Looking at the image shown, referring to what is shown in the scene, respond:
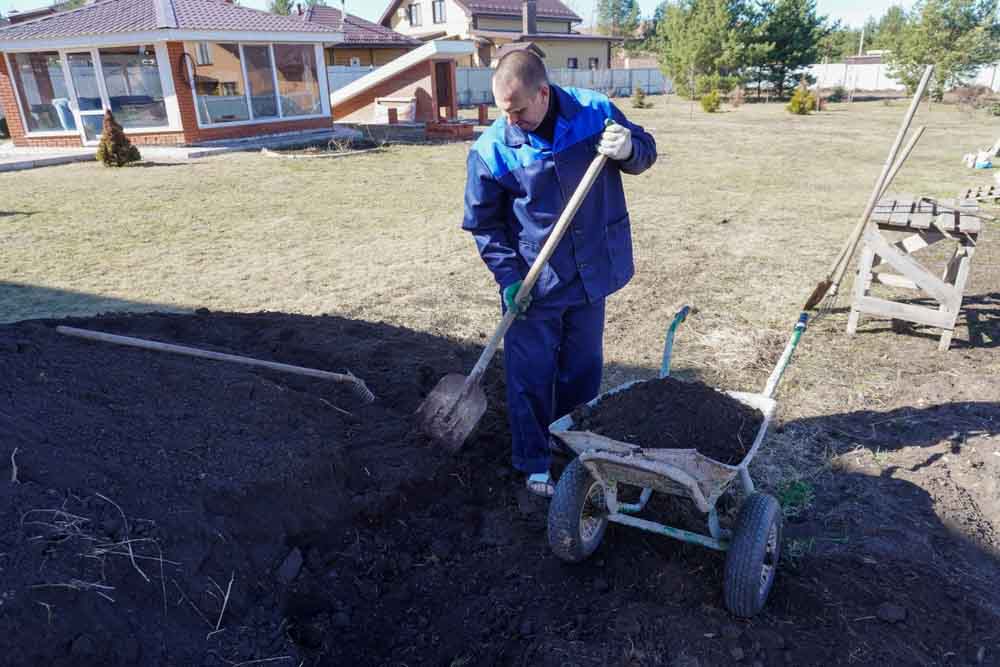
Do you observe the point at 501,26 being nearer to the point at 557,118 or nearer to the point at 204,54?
the point at 204,54

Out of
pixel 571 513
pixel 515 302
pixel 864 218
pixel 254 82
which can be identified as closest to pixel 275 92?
pixel 254 82

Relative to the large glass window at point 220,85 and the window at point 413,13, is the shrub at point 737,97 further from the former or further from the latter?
the large glass window at point 220,85

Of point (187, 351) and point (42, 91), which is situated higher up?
point (42, 91)

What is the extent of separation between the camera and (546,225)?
314cm

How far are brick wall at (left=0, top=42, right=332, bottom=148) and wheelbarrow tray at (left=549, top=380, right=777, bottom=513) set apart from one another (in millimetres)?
16536

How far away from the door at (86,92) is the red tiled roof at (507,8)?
2774cm

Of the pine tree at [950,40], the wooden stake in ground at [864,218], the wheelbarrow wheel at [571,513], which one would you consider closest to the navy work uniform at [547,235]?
the wheelbarrow wheel at [571,513]

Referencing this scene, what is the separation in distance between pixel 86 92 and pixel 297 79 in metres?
5.01

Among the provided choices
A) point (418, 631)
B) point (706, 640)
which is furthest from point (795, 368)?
point (418, 631)

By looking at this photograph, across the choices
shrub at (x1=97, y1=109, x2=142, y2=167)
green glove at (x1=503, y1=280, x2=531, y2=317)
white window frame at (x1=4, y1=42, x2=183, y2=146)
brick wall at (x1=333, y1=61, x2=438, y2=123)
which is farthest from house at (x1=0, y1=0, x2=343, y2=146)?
→ green glove at (x1=503, y1=280, x2=531, y2=317)

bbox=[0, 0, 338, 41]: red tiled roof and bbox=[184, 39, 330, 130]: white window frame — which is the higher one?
bbox=[0, 0, 338, 41]: red tiled roof

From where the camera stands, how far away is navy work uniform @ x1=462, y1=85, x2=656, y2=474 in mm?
3025

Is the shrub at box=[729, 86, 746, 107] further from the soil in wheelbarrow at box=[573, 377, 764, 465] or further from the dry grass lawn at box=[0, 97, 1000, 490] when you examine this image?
the soil in wheelbarrow at box=[573, 377, 764, 465]

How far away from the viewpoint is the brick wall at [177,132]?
15883 millimetres
